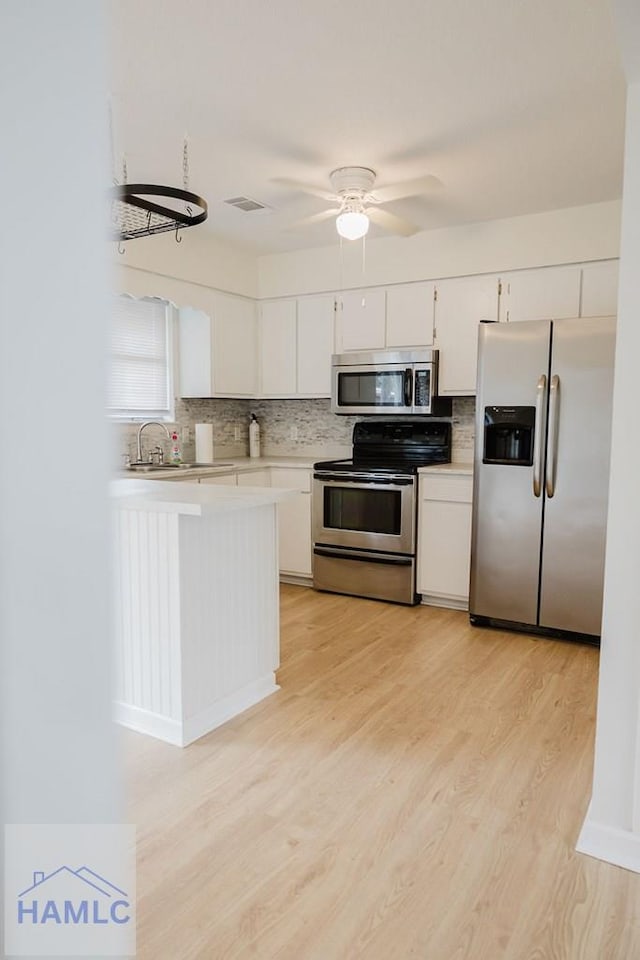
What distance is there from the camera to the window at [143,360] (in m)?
4.46

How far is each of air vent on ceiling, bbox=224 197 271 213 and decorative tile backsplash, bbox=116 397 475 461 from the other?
1.55m

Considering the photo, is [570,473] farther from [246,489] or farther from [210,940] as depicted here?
[210,940]

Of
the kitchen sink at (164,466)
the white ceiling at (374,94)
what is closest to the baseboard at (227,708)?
the kitchen sink at (164,466)

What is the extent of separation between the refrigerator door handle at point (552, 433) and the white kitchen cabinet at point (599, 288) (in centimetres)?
68

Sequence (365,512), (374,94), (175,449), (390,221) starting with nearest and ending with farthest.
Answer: (374,94) < (390,221) < (365,512) < (175,449)

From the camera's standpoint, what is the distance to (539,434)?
3.56m

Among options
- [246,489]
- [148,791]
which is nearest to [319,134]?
[246,489]

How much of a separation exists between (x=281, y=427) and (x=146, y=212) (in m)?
3.18

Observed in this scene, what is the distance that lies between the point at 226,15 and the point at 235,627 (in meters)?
2.20

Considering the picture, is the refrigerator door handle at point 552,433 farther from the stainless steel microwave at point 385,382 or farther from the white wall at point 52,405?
the white wall at point 52,405

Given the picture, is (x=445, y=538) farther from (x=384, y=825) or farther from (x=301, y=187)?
(x=384, y=825)

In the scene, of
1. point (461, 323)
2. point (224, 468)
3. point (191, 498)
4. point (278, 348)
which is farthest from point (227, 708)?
point (278, 348)

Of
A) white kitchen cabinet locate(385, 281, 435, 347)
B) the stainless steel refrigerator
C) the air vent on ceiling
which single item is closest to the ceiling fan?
the air vent on ceiling

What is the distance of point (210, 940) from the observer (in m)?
1.55
